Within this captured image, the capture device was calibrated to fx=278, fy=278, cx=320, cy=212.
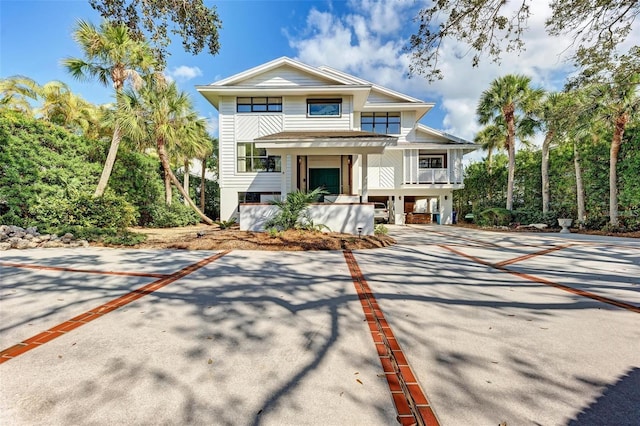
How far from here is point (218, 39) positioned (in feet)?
17.7

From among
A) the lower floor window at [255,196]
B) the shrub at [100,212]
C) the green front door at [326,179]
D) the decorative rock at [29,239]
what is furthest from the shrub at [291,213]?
the decorative rock at [29,239]

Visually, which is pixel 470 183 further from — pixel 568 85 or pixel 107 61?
pixel 107 61

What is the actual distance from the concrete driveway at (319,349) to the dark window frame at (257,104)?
12062mm

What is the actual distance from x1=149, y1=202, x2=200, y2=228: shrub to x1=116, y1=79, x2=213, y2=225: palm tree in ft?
11.3

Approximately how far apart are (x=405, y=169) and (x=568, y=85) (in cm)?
1053

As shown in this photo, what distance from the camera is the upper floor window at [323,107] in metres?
14.9

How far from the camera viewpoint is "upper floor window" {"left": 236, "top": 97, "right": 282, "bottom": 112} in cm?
1499

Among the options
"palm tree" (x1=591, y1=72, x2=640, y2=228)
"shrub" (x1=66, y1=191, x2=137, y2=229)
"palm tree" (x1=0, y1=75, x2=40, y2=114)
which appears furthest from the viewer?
"palm tree" (x1=0, y1=75, x2=40, y2=114)

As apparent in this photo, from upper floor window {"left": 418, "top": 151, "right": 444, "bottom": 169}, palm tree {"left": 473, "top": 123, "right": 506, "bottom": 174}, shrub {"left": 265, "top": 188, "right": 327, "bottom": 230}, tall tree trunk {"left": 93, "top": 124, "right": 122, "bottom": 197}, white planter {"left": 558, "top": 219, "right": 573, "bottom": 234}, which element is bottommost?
white planter {"left": 558, "top": 219, "right": 573, "bottom": 234}

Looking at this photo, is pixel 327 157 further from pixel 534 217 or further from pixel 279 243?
pixel 534 217

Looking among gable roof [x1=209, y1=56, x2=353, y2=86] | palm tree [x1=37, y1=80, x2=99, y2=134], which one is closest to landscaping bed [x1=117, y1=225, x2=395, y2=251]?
gable roof [x1=209, y1=56, x2=353, y2=86]

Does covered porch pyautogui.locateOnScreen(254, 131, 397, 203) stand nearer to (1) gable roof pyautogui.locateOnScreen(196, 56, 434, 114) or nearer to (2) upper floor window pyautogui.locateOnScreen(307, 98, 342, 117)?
(2) upper floor window pyautogui.locateOnScreen(307, 98, 342, 117)

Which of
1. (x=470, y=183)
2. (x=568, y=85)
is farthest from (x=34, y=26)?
(x=470, y=183)

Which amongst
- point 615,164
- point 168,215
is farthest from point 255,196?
point 615,164
